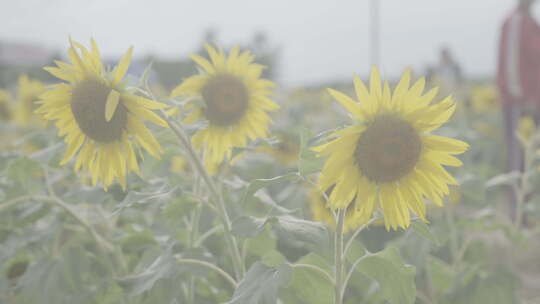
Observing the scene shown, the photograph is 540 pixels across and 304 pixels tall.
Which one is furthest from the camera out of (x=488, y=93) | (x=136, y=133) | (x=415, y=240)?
(x=488, y=93)

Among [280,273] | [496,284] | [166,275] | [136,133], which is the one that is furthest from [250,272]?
[496,284]

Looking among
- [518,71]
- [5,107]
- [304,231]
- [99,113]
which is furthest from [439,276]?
[5,107]

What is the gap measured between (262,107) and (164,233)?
48cm

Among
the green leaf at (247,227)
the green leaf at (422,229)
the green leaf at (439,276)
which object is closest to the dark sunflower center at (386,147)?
the green leaf at (422,229)

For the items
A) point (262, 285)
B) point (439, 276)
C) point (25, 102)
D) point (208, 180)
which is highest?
point (208, 180)

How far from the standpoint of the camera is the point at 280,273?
0.99m

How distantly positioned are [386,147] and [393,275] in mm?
256

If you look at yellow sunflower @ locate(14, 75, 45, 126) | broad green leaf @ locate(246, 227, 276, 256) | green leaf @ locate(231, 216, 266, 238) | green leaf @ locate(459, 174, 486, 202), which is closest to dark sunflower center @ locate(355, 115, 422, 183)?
green leaf @ locate(231, 216, 266, 238)

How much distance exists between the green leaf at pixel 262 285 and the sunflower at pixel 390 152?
158 mm

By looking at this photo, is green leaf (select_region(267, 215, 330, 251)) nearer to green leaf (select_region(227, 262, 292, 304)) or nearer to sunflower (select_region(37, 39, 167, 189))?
green leaf (select_region(227, 262, 292, 304))

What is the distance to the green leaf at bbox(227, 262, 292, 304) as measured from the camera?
3.15ft

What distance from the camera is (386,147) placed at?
1.00 metres

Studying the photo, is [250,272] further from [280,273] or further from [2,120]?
[2,120]

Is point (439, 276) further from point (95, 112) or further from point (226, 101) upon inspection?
point (95, 112)
